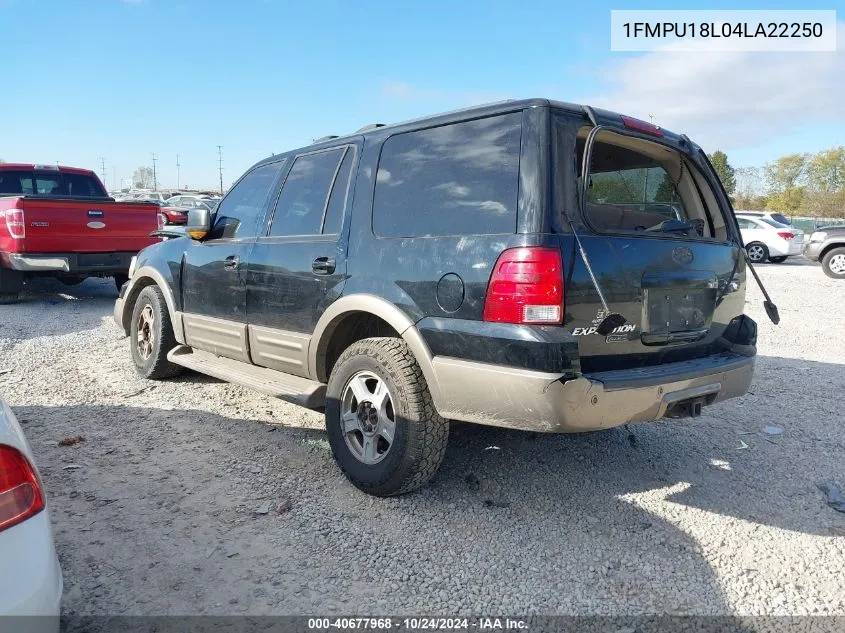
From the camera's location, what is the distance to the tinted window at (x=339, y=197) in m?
3.88

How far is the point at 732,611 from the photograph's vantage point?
102 inches

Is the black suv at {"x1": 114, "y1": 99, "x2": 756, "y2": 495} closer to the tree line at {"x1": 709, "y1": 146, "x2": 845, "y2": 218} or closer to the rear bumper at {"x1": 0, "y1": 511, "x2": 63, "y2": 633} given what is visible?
the rear bumper at {"x1": 0, "y1": 511, "x2": 63, "y2": 633}

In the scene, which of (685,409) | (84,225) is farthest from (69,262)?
(685,409)

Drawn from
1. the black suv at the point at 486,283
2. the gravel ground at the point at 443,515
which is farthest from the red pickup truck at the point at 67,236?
the black suv at the point at 486,283

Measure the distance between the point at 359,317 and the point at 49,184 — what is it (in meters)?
9.74

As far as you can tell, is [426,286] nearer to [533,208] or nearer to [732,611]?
[533,208]

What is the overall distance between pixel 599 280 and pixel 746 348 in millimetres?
1415

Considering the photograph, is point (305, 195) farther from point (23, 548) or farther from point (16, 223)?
point (16, 223)

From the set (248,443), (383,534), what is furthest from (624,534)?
(248,443)

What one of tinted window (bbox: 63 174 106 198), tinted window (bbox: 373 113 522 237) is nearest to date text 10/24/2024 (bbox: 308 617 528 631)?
tinted window (bbox: 373 113 522 237)

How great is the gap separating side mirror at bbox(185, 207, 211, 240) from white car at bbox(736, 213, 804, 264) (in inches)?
715

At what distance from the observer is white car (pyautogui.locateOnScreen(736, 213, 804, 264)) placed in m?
19.4

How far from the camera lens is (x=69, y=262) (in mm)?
9031

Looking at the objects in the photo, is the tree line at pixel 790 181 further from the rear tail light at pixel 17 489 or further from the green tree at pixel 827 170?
the rear tail light at pixel 17 489
